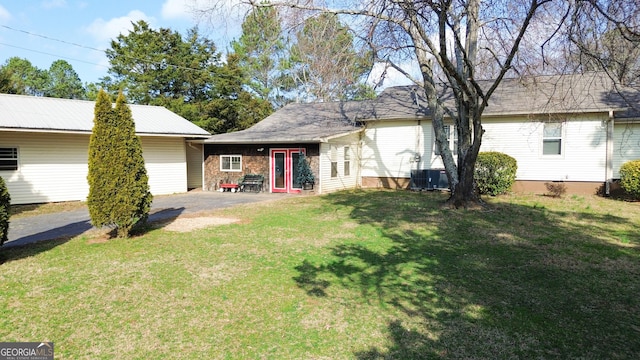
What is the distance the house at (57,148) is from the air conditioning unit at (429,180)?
31.7 feet

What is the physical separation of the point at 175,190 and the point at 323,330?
49.8 feet

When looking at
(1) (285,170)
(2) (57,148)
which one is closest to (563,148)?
(1) (285,170)

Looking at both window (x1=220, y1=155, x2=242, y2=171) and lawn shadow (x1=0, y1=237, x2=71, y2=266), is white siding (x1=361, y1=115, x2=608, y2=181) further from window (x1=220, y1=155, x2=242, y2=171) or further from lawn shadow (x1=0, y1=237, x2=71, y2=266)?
lawn shadow (x1=0, y1=237, x2=71, y2=266)

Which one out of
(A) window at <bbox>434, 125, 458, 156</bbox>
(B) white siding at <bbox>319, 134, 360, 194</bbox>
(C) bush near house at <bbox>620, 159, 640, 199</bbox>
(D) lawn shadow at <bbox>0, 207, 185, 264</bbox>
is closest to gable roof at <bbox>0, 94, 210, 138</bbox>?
(D) lawn shadow at <bbox>0, 207, 185, 264</bbox>

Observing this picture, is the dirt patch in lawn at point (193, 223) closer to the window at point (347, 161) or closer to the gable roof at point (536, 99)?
the window at point (347, 161)

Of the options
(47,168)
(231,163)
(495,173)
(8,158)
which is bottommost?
(495,173)

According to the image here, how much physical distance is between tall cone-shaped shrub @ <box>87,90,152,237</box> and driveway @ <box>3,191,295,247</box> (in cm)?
186

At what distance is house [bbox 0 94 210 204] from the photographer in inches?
527

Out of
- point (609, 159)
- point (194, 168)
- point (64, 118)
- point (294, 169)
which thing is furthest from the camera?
point (194, 168)

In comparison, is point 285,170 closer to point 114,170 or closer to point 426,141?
point 426,141

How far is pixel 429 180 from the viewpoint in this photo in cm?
1661

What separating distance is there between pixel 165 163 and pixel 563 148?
16204 mm

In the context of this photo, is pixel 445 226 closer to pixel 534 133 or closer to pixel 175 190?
pixel 534 133

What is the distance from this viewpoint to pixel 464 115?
11.1 metres
